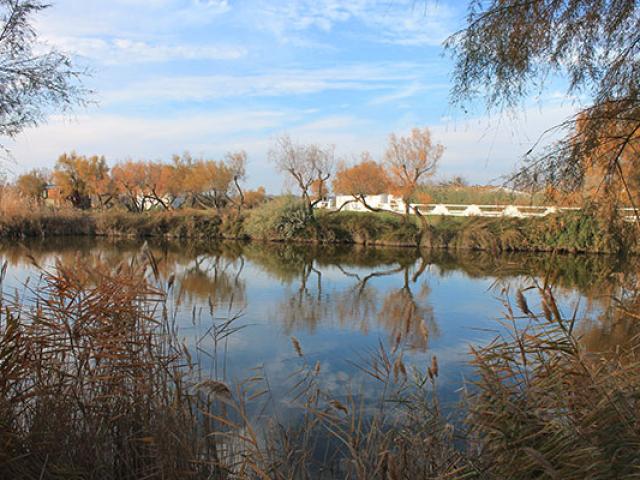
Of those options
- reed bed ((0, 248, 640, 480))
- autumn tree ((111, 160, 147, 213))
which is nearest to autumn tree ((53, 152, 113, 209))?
autumn tree ((111, 160, 147, 213))

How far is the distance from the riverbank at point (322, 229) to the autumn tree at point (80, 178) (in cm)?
916

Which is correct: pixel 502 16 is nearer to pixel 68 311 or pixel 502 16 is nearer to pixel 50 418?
pixel 68 311

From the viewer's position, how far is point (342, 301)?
36.6ft

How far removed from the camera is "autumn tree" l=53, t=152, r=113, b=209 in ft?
119

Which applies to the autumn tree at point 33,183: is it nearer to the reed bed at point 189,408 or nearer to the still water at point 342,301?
the still water at point 342,301

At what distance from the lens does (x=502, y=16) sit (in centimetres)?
427

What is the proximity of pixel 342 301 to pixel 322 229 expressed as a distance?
14.4 metres

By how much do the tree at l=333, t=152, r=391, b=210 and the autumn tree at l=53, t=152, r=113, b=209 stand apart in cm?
1614

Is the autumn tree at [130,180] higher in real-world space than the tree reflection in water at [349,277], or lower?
higher

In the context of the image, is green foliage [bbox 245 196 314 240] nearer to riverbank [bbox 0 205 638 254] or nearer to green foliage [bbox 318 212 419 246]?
riverbank [bbox 0 205 638 254]

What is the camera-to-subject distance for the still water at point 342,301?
233 inches

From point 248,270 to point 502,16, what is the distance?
12171 millimetres

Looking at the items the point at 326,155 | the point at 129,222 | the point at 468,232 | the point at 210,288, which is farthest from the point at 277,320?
the point at 129,222


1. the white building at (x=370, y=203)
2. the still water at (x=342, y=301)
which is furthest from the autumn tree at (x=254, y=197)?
the still water at (x=342, y=301)
